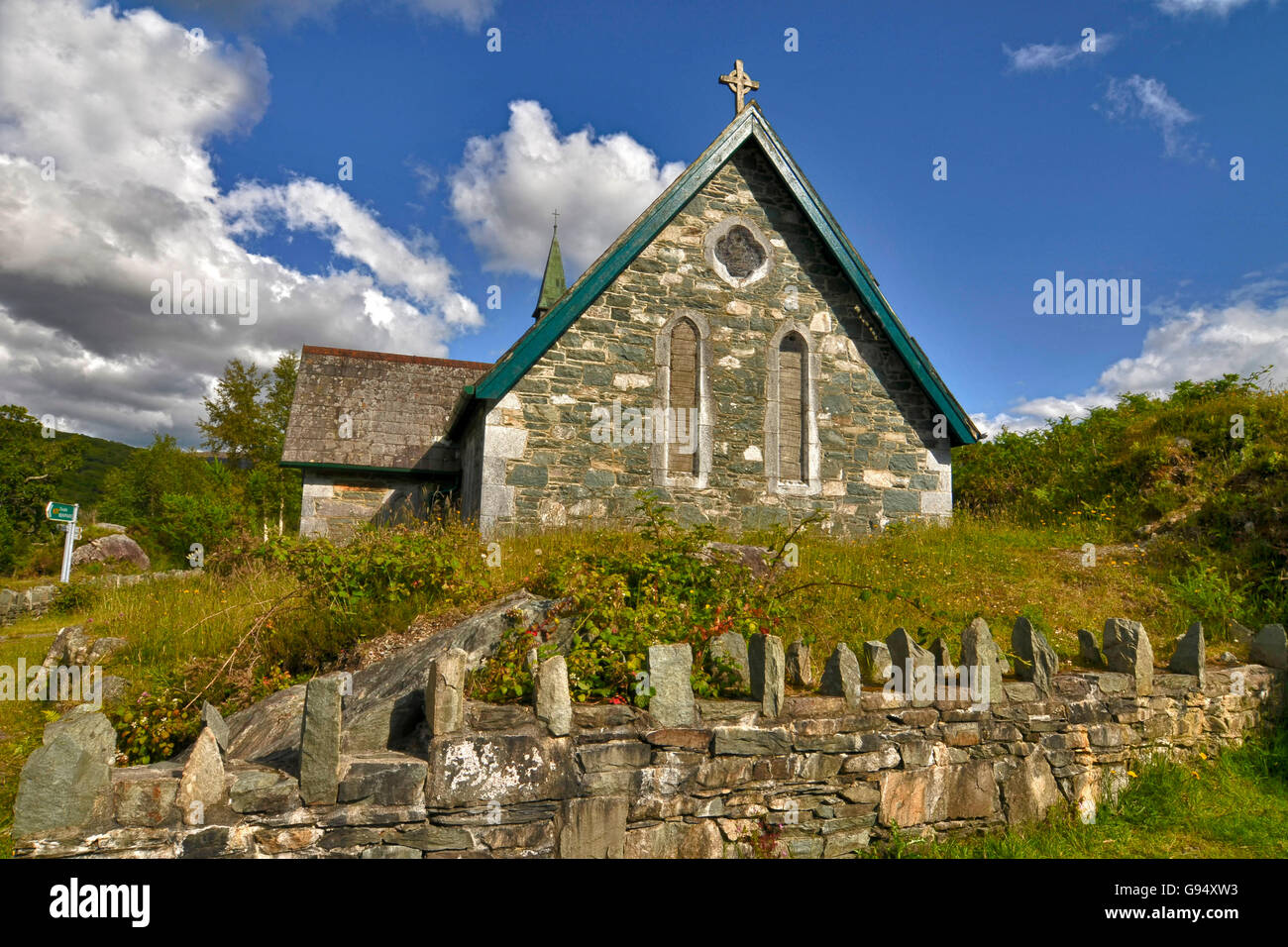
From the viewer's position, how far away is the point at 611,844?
144 inches

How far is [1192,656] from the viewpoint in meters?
5.35

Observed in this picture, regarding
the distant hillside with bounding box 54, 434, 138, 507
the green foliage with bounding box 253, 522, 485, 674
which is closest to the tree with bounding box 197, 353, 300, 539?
the distant hillside with bounding box 54, 434, 138, 507

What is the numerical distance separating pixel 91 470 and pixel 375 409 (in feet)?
318

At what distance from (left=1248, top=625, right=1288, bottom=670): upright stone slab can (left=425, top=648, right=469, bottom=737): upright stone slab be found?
654cm

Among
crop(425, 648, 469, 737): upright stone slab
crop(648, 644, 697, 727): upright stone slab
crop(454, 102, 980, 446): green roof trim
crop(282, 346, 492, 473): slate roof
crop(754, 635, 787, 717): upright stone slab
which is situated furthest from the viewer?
crop(282, 346, 492, 473): slate roof

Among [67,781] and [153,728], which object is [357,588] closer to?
[153,728]

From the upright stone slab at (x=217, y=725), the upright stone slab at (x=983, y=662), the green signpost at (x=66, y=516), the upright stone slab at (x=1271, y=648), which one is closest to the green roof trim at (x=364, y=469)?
the green signpost at (x=66, y=516)

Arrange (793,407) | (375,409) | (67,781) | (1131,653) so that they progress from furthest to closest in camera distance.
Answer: (375,409) < (793,407) < (1131,653) < (67,781)

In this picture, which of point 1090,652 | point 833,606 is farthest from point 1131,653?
point 833,606

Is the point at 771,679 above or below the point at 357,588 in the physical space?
below

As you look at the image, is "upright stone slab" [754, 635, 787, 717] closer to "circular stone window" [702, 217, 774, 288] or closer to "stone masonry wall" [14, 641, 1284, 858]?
"stone masonry wall" [14, 641, 1284, 858]

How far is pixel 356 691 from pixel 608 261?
688 centimetres

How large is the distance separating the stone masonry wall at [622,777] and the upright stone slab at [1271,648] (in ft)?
4.56

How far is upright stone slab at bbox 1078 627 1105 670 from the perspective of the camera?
535 cm
